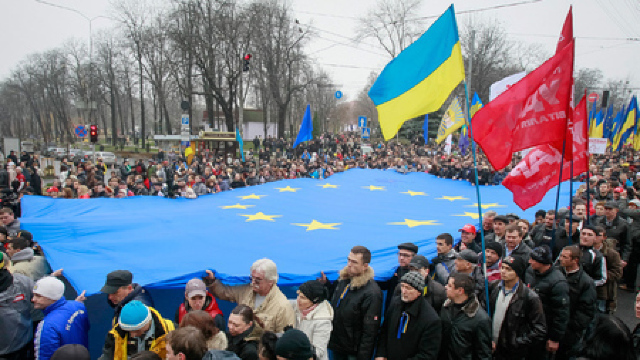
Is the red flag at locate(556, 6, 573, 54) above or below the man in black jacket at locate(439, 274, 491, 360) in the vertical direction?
above

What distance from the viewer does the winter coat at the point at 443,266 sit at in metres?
4.82

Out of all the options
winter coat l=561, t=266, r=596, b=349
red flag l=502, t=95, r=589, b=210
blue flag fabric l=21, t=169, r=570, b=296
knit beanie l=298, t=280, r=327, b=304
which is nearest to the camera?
knit beanie l=298, t=280, r=327, b=304

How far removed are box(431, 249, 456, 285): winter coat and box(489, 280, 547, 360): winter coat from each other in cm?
92

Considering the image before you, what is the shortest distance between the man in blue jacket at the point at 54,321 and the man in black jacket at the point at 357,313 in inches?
93.8

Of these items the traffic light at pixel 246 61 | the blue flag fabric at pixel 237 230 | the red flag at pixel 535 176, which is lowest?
the blue flag fabric at pixel 237 230

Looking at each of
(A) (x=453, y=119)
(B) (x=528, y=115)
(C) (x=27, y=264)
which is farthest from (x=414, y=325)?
(A) (x=453, y=119)

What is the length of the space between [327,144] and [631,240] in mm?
27803

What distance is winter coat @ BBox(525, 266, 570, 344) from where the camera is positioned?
4156 mm

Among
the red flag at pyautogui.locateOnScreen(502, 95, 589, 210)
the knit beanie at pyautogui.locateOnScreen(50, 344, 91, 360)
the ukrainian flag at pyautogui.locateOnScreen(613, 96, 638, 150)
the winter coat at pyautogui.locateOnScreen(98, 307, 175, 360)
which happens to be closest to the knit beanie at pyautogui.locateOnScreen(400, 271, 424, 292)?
the winter coat at pyautogui.locateOnScreen(98, 307, 175, 360)

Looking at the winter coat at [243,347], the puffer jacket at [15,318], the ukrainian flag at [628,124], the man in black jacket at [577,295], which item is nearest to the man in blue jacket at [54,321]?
the puffer jacket at [15,318]

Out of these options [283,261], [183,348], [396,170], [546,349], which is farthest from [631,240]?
[396,170]

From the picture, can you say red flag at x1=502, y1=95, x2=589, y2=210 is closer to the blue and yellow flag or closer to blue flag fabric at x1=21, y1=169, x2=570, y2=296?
blue flag fabric at x1=21, y1=169, x2=570, y2=296

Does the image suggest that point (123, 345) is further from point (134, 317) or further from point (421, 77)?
point (421, 77)

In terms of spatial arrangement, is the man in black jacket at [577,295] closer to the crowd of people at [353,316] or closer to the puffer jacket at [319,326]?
the crowd of people at [353,316]
